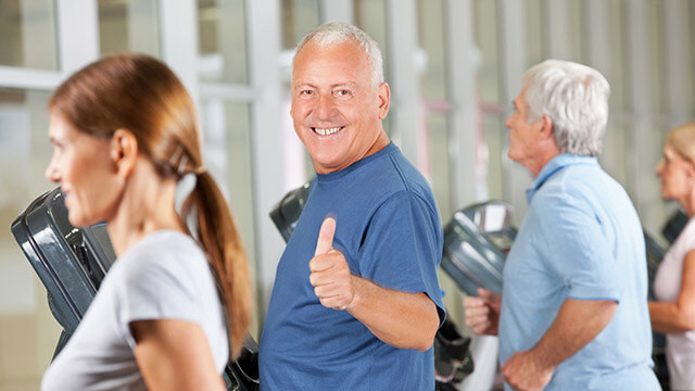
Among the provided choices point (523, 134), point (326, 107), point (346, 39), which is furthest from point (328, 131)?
point (523, 134)

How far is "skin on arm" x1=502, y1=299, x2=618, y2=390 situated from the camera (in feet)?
8.59

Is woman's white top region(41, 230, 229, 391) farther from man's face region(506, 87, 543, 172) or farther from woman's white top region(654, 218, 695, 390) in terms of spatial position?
woman's white top region(654, 218, 695, 390)

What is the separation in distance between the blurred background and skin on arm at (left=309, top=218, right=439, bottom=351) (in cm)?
254

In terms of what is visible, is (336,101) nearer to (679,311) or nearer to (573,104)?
(573,104)

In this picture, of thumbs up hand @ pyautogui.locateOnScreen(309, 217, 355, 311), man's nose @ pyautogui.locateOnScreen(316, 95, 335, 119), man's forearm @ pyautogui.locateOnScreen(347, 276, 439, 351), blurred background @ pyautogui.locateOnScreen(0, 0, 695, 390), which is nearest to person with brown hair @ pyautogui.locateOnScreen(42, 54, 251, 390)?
thumbs up hand @ pyautogui.locateOnScreen(309, 217, 355, 311)

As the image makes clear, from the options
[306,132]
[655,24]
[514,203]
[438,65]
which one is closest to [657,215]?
[655,24]

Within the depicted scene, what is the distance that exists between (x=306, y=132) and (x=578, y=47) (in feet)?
28.5

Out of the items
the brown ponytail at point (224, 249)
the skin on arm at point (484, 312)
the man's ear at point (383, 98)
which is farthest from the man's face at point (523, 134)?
the brown ponytail at point (224, 249)

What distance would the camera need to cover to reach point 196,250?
133 cm

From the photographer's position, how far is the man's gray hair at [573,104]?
110 inches

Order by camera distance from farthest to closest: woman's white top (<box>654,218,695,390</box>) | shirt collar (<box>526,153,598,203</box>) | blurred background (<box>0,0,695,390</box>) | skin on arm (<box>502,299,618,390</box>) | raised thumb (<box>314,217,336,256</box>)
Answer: blurred background (<box>0,0,695,390</box>), woman's white top (<box>654,218,695,390</box>), shirt collar (<box>526,153,598,203</box>), skin on arm (<box>502,299,618,390</box>), raised thumb (<box>314,217,336,256</box>)

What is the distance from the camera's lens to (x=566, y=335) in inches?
103

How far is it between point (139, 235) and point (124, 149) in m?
0.11

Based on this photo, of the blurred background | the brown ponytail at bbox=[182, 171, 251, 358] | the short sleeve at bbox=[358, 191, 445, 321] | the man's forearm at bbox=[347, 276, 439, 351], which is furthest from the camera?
the blurred background
